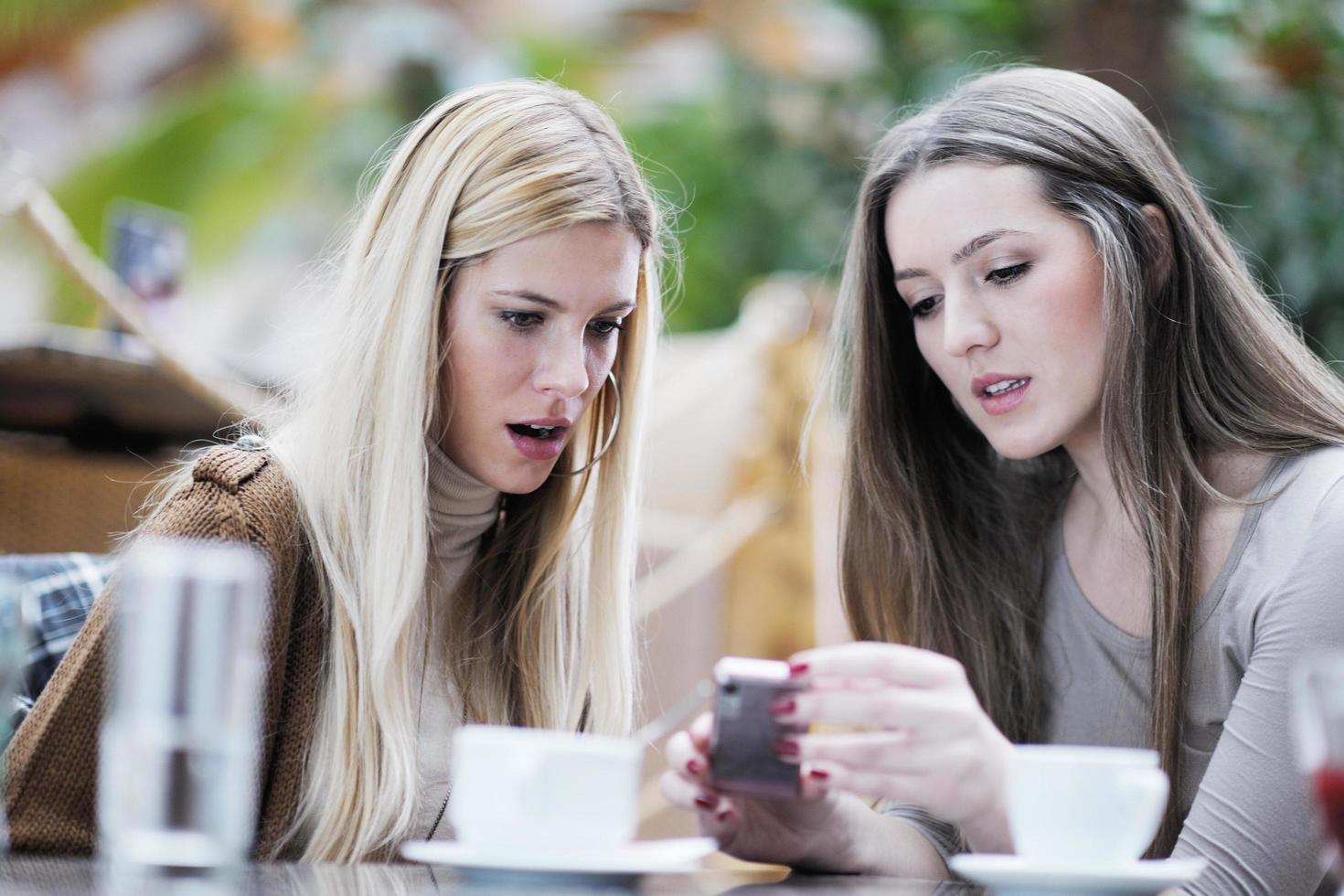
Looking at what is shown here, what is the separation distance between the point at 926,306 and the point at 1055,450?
313mm

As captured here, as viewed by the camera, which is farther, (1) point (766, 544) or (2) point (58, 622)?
(1) point (766, 544)

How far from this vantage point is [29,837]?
1.18 m

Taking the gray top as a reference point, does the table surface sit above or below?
below

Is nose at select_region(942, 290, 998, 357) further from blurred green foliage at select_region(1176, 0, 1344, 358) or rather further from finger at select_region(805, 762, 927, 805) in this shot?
blurred green foliage at select_region(1176, 0, 1344, 358)

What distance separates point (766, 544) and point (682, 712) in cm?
75

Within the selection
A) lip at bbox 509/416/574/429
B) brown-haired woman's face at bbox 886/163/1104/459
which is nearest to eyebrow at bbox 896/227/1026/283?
brown-haired woman's face at bbox 886/163/1104/459

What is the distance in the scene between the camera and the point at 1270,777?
4.25 ft

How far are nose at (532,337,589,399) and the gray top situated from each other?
1.95ft

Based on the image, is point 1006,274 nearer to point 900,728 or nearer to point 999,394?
point 999,394

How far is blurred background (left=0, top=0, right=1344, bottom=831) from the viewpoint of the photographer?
2.82 metres

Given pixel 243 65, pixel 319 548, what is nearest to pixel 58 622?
pixel 319 548

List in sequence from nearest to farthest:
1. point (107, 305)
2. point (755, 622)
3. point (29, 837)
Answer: point (29, 837)
point (107, 305)
point (755, 622)

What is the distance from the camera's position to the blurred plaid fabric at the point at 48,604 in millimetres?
1680

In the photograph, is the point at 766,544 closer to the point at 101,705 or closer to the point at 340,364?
the point at 340,364
